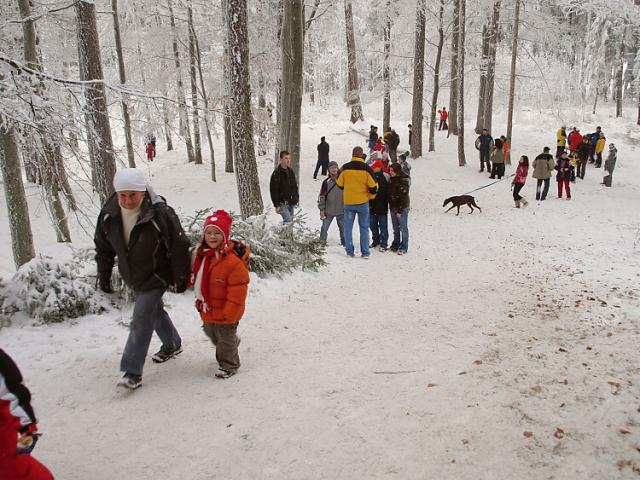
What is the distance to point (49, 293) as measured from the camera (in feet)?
15.8

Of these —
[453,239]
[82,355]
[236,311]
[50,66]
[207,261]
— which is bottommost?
[453,239]

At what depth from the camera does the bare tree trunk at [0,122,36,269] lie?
7.09m

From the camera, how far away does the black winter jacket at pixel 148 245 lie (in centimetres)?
364

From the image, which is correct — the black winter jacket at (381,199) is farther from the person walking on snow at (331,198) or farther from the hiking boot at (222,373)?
the hiking boot at (222,373)

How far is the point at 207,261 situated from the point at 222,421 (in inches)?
52.3

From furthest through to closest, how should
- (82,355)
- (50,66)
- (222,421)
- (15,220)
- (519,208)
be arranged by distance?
(50,66) → (519,208) → (15,220) → (82,355) → (222,421)

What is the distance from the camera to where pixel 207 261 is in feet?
12.8

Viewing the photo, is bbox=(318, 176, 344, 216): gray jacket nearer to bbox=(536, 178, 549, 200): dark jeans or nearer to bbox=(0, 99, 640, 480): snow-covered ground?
bbox=(0, 99, 640, 480): snow-covered ground

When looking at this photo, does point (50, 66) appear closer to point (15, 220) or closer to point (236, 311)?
point (15, 220)

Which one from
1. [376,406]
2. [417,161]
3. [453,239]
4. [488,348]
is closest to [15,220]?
[376,406]

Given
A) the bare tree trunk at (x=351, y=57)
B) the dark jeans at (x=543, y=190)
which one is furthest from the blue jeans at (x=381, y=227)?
the bare tree trunk at (x=351, y=57)

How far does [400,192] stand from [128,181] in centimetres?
683

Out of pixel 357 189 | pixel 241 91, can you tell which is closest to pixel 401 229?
pixel 357 189

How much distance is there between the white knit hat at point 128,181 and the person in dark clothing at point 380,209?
6.51 m
